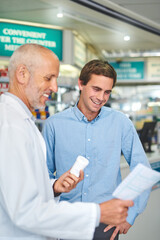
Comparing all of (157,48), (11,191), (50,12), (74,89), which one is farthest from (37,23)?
(11,191)

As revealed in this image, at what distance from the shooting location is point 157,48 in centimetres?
848

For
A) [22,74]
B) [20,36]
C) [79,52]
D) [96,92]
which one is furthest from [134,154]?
[79,52]

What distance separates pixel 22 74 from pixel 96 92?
74 centimetres

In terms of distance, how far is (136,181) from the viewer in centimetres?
115

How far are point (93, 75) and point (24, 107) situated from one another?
2.52 ft

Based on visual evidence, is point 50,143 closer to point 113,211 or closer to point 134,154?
point 134,154

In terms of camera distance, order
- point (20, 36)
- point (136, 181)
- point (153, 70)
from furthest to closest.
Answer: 1. point (153, 70)
2. point (20, 36)
3. point (136, 181)

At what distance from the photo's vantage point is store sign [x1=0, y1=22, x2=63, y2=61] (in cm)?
549

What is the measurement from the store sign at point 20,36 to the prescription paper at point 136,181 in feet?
15.7

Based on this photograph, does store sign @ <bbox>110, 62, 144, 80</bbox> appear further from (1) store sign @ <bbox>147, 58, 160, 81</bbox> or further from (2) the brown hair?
(2) the brown hair

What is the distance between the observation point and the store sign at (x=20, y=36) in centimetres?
549

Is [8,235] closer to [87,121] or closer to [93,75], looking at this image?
Answer: [87,121]

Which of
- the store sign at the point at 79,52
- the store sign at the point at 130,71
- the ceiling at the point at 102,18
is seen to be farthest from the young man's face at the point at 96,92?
the store sign at the point at 130,71

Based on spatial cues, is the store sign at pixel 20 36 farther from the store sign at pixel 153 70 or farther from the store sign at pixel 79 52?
the store sign at pixel 153 70
